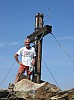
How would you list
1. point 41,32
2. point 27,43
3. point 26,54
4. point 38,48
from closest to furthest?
point 27,43, point 26,54, point 41,32, point 38,48

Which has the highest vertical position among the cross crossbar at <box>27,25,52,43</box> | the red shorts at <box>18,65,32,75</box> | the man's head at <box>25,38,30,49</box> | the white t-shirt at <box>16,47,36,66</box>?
the cross crossbar at <box>27,25,52,43</box>

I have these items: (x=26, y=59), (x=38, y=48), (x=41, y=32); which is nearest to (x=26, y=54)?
(x=26, y=59)

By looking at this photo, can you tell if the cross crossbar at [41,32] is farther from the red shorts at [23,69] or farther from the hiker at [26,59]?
the red shorts at [23,69]

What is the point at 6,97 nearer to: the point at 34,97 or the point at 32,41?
the point at 34,97

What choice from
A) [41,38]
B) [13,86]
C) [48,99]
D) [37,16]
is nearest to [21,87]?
[13,86]

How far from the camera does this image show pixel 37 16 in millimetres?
13914

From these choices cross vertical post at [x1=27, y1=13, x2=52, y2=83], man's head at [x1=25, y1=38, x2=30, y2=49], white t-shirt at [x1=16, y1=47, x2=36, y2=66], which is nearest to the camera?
man's head at [x1=25, y1=38, x2=30, y2=49]

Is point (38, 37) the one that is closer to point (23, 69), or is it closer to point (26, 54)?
point (26, 54)

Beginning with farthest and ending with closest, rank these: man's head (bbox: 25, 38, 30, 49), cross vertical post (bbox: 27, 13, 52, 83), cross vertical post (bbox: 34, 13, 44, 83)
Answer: cross vertical post (bbox: 34, 13, 44, 83), cross vertical post (bbox: 27, 13, 52, 83), man's head (bbox: 25, 38, 30, 49)

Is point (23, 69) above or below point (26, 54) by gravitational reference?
below

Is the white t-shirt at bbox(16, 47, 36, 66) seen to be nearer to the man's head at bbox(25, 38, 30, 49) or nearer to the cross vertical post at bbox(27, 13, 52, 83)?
the man's head at bbox(25, 38, 30, 49)

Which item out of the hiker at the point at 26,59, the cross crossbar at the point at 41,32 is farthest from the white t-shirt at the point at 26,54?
the cross crossbar at the point at 41,32

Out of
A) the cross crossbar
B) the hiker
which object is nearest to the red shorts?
the hiker

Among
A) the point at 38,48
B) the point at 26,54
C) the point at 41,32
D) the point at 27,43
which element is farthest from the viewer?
the point at 38,48
